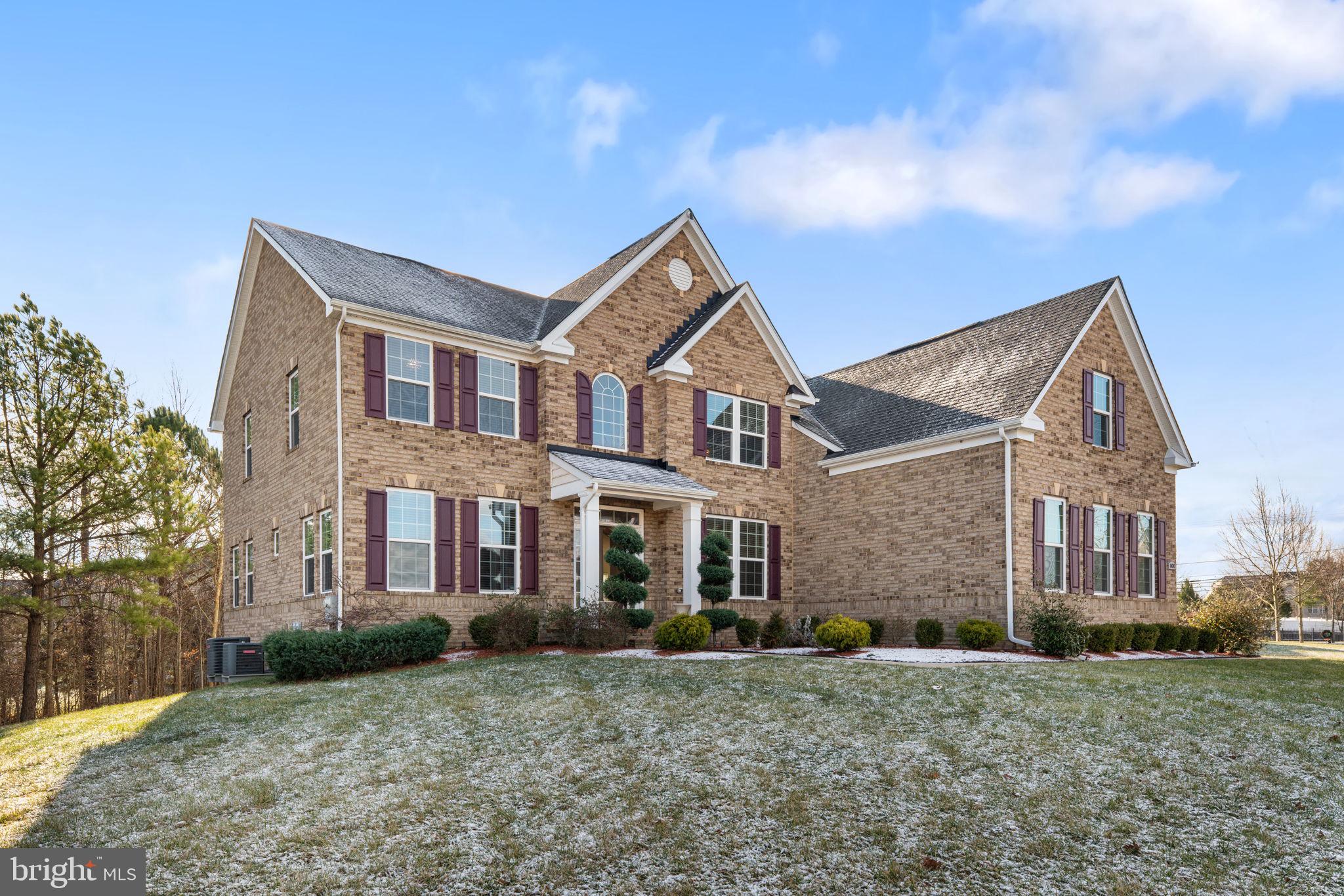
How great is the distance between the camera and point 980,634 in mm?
18453

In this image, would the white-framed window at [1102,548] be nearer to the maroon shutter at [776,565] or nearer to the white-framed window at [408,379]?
the maroon shutter at [776,565]

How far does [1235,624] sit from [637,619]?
49.7 ft

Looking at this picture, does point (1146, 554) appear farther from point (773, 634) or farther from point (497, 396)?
point (497, 396)

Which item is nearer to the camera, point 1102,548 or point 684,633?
point 684,633

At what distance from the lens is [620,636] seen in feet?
59.7

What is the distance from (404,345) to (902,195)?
957cm

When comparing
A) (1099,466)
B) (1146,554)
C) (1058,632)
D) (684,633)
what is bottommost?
(1058,632)

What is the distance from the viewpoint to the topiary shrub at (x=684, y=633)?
55.6 ft

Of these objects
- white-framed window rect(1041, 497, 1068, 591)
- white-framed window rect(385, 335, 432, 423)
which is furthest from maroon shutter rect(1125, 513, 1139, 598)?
white-framed window rect(385, 335, 432, 423)

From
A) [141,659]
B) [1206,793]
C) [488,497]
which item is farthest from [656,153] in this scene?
[141,659]

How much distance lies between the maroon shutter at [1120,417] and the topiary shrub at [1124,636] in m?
4.48

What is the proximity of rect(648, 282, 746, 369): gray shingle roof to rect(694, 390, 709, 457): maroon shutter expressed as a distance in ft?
3.87

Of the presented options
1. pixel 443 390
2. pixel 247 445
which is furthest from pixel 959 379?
pixel 247 445

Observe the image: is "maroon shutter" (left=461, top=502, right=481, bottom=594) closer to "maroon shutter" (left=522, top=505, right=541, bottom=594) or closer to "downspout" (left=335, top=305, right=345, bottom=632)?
"maroon shutter" (left=522, top=505, right=541, bottom=594)
